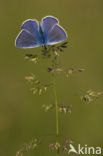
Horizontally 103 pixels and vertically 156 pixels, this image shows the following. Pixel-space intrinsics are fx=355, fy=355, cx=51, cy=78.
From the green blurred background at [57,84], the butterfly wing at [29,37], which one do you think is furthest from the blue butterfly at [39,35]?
the green blurred background at [57,84]

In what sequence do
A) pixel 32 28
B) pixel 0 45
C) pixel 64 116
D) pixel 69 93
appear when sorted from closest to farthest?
pixel 32 28
pixel 64 116
pixel 69 93
pixel 0 45

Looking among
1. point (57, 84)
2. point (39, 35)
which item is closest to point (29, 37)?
point (39, 35)

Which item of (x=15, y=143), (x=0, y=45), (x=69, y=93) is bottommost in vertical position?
(x=15, y=143)

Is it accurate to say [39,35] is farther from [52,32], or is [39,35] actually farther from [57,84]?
[57,84]

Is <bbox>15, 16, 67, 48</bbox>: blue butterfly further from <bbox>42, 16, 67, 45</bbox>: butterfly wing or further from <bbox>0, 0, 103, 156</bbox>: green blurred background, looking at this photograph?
<bbox>0, 0, 103, 156</bbox>: green blurred background

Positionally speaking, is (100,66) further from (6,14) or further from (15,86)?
(6,14)

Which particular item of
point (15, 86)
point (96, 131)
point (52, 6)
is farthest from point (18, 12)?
point (96, 131)
